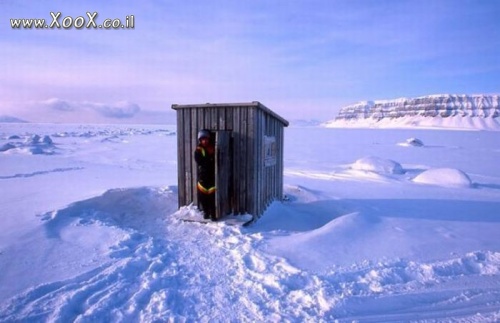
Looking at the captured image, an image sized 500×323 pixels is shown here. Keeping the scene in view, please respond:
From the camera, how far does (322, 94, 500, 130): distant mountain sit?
488 feet

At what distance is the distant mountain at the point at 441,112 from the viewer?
14860cm

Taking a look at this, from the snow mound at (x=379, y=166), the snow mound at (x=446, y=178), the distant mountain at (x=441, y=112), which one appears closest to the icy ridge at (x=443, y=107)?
the distant mountain at (x=441, y=112)

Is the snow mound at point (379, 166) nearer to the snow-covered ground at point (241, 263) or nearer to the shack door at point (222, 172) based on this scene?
the snow-covered ground at point (241, 263)

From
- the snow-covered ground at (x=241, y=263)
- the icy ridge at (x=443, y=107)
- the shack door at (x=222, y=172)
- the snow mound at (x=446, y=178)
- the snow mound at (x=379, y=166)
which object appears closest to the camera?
the snow-covered ground at (x=241, y=263)

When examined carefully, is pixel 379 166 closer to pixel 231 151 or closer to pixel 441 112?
pixel 231 151

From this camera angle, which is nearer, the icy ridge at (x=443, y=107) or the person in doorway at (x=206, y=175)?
the person in doorway at (x=206, y=175)

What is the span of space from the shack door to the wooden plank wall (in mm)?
155

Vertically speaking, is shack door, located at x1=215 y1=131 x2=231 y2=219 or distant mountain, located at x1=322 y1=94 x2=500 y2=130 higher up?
distant mountain, located at x1=322 y1=94 x2=500 y2=130

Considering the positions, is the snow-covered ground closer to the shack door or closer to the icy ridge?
the shack door

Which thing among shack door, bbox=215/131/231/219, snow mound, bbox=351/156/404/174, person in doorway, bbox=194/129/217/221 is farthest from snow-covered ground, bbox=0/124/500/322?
snow mound, bbox=351/156/404/174

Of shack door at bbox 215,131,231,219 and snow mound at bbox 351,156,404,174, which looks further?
snow mound at bbox 351,156,404,174

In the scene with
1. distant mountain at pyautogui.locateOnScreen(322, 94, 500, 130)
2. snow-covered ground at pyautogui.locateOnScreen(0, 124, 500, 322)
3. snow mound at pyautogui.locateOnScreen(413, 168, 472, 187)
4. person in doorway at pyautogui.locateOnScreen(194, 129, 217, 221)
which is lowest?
snow-covered ground at pyautogui.locateOnScreen(0, 124, 500, 322)

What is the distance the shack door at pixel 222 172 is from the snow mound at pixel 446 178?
9.94 metres

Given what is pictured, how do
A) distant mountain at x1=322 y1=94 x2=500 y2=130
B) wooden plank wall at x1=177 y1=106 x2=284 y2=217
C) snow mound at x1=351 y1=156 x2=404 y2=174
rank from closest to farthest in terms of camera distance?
wooden plank wall at x1=177 y1=106 x2=284 y2=217, snow mound at x1=351 y1=156 x2=404 y2=174, distant mountain at x1=322 y1=94 x2=500 y2=130
